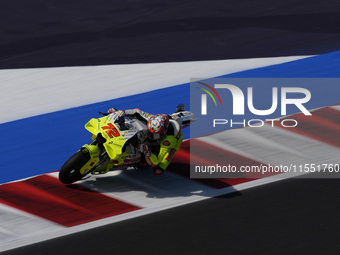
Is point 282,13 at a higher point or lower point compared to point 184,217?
higher

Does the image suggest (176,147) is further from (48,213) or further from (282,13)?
(282,13)

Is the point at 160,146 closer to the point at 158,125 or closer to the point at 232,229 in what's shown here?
the point at 158,125

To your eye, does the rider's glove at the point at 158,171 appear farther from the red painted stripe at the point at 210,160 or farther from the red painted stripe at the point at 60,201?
the red painted stripe at the point at 210,160

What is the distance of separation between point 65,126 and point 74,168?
3404 millimetres

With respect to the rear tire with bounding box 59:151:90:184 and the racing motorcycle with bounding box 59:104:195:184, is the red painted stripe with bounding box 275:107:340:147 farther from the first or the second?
the rear tire with bounding box 59:151:90:184

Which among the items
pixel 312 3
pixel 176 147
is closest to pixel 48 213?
pixel 176 147

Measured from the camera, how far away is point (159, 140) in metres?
11.5

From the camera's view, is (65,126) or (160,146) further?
(65,126)

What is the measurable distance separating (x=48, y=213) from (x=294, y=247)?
3431 mm

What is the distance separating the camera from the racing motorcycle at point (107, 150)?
1131 centimetres

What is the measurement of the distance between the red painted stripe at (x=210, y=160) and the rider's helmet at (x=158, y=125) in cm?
107

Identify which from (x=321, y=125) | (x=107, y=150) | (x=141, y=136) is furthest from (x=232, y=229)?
(x=321, y=125)

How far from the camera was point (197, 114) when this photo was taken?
15.0 m

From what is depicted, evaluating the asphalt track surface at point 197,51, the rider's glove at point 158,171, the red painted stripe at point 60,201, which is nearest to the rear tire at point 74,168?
the red painted stripe at point 60,201
